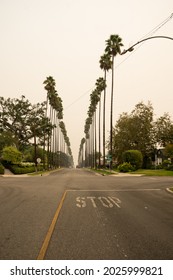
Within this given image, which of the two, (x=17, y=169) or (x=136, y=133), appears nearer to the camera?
(x=17, y=169)

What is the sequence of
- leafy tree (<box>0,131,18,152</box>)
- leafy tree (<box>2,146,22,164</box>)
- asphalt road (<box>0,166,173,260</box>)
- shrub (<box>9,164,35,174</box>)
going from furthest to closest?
leafy tree (<box>0,131,18,152</box>), leafy tree (<box>2,146,22,164</box>), shrub (<box>9,164,35,174</box>), asphalt road (<box>0,166,173,260</box>)

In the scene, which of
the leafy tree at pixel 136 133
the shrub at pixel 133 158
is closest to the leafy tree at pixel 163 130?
→ the leafy tree at pixel 136 133

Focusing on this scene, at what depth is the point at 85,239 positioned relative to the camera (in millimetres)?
7012

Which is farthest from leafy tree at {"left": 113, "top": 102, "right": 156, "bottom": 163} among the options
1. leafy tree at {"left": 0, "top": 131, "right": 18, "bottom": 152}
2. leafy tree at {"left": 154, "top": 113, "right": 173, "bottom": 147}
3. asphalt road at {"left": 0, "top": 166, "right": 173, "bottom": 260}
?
asphalt road at {"left": 0, "top": 166, "right": 173, "bottom": 260}

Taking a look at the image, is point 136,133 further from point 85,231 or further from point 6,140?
point 85,231

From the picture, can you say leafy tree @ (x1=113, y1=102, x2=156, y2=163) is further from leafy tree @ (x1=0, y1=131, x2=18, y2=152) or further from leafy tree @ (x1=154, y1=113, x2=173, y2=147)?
leafy tree @ (x1=0, y1=131, x2=18, y2=152)

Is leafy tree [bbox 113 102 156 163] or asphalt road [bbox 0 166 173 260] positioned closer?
asphalt road [bbox 0 166 173 260]

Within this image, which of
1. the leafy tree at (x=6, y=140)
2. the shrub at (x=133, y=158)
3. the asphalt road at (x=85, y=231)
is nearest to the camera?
the asphalt road at (x=85, y=231)

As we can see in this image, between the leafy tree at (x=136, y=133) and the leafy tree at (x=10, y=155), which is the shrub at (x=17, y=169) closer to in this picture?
the leafy tree at (x=10, y=155)

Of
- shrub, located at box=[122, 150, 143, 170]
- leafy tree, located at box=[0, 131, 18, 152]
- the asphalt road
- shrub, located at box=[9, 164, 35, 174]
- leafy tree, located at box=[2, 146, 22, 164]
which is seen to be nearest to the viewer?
the asphalt road

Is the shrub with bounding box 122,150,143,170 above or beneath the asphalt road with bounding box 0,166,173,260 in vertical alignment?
above

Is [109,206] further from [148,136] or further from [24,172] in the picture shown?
[148,136]

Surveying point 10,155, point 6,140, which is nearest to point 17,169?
point 10,155

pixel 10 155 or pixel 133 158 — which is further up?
pixel 10 155
